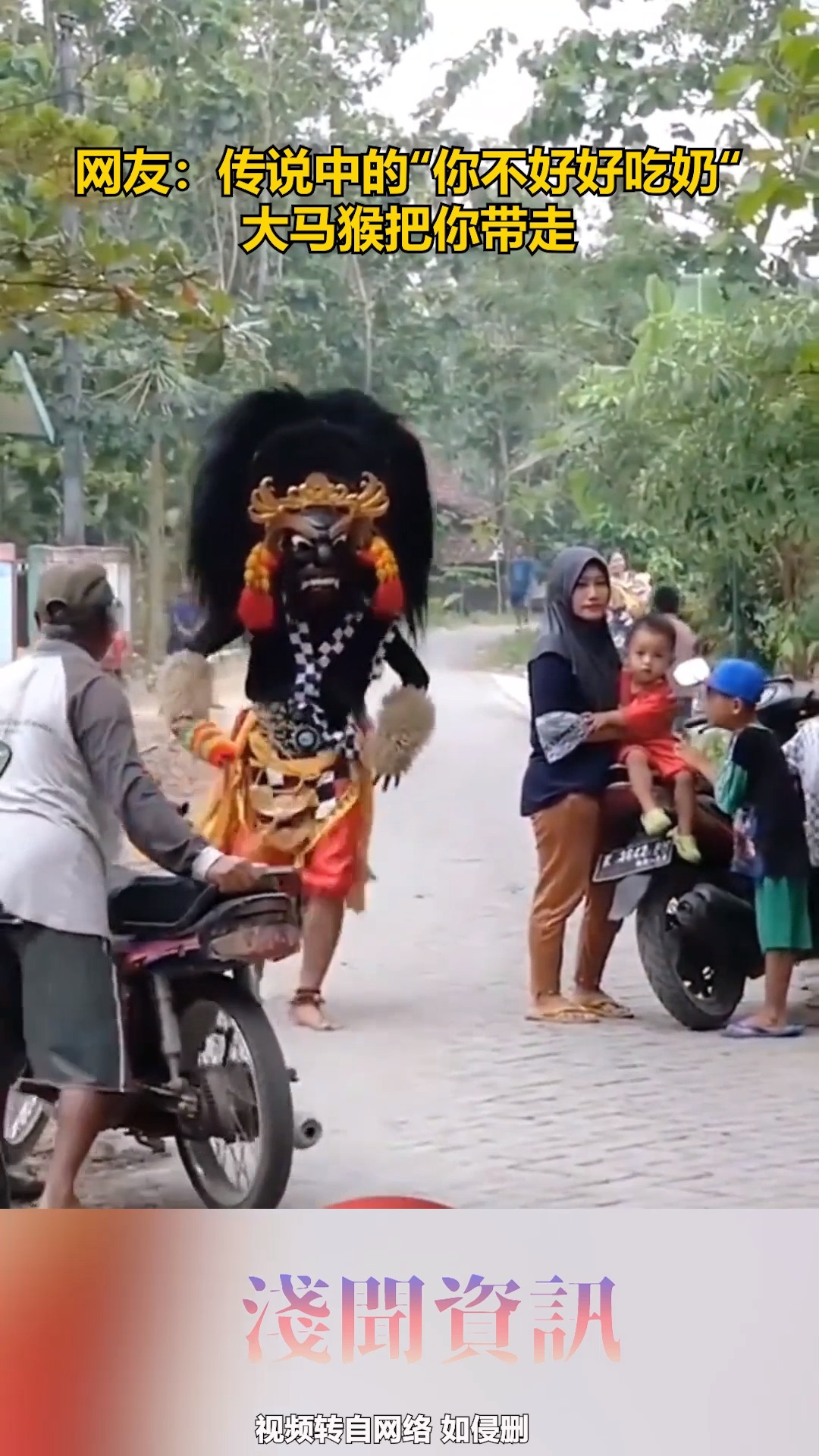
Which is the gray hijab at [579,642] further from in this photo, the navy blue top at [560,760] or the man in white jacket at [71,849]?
the man in white jacket at [71,849]

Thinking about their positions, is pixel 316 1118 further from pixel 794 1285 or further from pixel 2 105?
pixel 2 105

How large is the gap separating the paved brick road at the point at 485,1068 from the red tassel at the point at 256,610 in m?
0.23

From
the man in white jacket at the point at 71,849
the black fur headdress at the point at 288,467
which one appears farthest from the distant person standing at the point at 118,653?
the black fur headdress at the point at 288,467

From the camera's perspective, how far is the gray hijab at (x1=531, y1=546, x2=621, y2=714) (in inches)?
141

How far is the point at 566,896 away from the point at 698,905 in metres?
0.19

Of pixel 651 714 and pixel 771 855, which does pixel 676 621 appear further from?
pixel 771 855

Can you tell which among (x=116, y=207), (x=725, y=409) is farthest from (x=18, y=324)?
(x=725, y=409)

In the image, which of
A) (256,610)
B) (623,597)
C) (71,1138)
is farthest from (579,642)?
(71,1138)

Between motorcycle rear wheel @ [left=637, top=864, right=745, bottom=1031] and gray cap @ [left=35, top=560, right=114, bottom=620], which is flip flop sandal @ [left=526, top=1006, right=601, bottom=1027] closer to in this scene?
motorcycle rear wheel @ [left=637, top=864, right=745, bottom=1031]

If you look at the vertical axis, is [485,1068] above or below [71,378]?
below

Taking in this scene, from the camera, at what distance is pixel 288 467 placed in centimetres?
356

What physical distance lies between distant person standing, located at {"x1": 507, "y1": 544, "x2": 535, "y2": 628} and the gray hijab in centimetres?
3

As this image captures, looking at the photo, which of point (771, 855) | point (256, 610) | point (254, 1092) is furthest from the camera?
→ point (771, 855)

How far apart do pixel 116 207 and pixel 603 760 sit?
0.98m
